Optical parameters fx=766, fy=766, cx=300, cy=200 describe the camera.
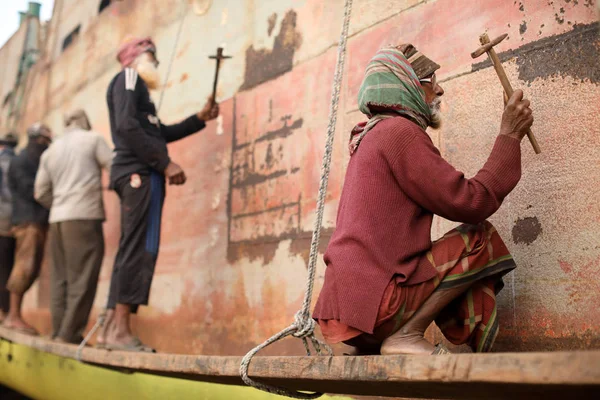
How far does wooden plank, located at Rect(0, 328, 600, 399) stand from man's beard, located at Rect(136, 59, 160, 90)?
1888mm

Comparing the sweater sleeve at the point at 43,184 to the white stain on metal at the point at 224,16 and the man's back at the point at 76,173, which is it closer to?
the man's back at the point at 76,173

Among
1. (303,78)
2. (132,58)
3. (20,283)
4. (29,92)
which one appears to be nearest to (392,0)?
(303,78)

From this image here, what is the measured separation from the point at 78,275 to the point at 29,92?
536 centimetres

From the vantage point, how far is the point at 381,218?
218cm

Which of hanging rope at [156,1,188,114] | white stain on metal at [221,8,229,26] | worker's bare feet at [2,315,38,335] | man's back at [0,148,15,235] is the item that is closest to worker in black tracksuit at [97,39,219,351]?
white stain on metal at [221,8,229,26]

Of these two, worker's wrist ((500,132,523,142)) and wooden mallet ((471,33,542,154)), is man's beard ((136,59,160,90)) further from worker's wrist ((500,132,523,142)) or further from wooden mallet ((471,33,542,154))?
worker's wrist ((500,132,523,142))

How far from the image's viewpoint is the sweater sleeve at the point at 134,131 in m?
3.83

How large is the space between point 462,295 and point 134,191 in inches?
81.9

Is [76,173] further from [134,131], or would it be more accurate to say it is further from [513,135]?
[513,135]

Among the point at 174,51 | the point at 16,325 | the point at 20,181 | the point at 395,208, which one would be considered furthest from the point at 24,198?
the point at 395,208

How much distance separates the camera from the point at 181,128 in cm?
439

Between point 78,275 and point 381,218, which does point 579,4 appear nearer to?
point 381,218

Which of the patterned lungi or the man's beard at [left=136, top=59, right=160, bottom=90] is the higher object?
the man's beard at [left=136, top=59, right=160, bottom=90]

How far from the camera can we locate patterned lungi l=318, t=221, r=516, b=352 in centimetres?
214
